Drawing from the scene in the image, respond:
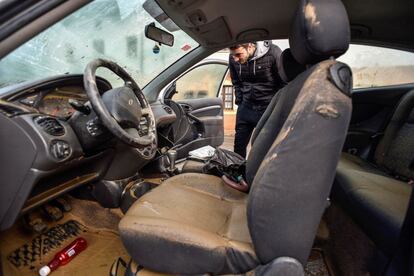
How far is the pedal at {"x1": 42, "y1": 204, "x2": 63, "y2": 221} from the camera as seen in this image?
4.96 ft

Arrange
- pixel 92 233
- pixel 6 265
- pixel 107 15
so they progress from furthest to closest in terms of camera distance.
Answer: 1. pixel 107 15
2. pixel 92 233
3. pixel 6 265

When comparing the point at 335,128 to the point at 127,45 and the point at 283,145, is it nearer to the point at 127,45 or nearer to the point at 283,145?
the point at 283,145

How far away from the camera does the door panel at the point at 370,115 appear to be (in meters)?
2.14

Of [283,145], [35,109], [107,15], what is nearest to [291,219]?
[283,145]

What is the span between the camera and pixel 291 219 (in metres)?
0.77

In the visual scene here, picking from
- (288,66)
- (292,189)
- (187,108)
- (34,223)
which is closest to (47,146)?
(34,223)

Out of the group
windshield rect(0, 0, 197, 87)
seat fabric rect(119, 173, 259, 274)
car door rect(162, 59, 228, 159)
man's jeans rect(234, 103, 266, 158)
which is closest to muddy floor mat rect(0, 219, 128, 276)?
seat fabric rect(119, 173, 259, 274)

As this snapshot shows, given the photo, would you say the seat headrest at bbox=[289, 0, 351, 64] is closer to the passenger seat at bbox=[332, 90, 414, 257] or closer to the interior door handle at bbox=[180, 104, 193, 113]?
the passenger seat at bbox=[332, 90, 414, 257]

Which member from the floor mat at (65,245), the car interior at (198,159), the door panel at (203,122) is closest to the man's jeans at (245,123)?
the door panel at (203,122)

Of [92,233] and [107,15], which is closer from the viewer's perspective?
[92,233]

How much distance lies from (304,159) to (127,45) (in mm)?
1678

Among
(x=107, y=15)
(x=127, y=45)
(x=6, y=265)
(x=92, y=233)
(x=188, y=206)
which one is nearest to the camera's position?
(x=188, y=206)

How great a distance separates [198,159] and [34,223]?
0.91 meters

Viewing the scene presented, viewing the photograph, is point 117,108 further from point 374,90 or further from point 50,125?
point 374,90
